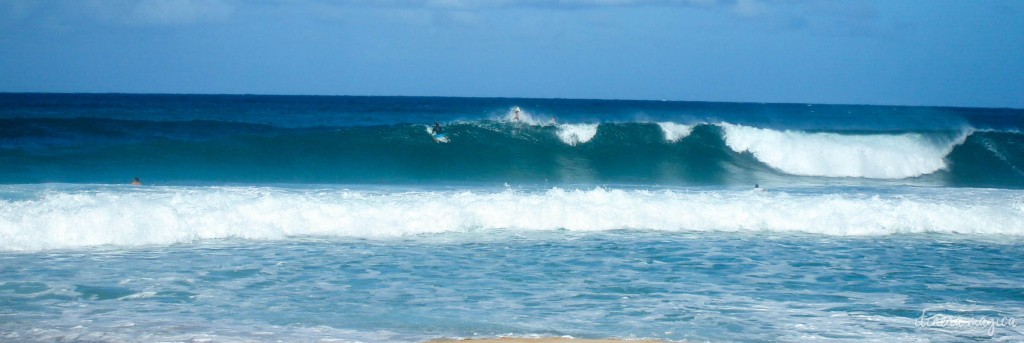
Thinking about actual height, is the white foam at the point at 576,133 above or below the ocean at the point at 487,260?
above

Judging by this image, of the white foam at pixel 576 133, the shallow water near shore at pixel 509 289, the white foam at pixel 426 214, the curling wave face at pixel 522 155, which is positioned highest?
the white foam at pixel 576 133

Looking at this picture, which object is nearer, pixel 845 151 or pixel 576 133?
pixel 845 151

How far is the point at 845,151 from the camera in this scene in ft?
72.8

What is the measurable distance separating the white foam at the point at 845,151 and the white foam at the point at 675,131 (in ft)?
3.42

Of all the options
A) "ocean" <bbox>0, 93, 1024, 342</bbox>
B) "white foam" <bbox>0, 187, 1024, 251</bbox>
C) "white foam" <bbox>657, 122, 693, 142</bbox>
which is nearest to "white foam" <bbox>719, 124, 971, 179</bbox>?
"white foam" <bbox>657, 122, 693, 142</bbox>

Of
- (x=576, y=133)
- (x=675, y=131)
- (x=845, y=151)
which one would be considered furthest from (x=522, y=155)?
(x=845, y=151)

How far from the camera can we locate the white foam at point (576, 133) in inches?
901

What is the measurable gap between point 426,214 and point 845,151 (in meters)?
14.9

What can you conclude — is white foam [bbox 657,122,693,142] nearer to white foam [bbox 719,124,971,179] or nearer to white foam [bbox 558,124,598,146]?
white foam [bbox 719,124,971,179]

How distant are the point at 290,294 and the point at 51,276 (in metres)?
2.30

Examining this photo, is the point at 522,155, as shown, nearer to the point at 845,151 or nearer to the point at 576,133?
the point at 576,133

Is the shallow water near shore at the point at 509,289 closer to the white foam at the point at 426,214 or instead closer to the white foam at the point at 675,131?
the white foam at the point at 426,214

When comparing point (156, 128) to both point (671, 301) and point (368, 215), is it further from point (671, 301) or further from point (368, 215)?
point (671, 301)

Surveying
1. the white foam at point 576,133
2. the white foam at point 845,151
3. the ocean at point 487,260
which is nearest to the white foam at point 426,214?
the ocean at point 487,260
